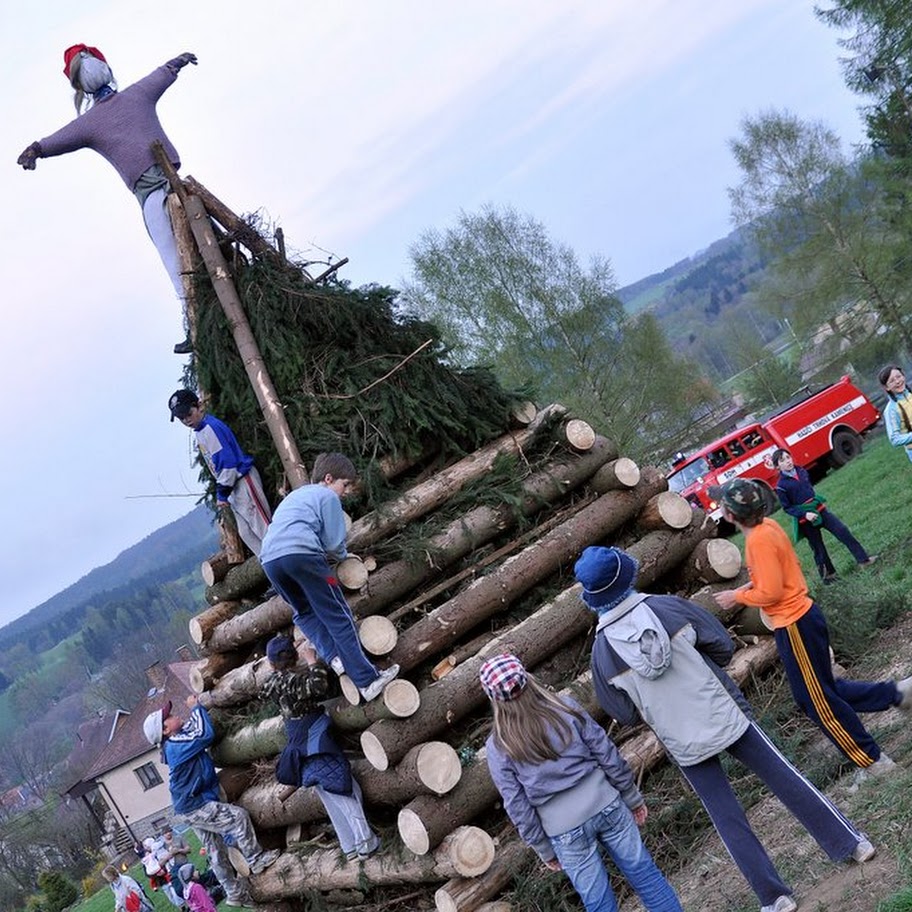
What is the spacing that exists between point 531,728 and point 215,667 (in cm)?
571

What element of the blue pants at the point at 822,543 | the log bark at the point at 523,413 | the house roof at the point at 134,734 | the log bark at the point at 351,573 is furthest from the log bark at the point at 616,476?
the house roof at the point at 134,734

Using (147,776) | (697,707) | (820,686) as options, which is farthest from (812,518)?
(147,776)

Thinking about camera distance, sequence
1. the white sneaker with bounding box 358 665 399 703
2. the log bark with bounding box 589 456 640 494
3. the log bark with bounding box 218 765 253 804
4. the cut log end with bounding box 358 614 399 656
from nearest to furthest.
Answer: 1. the white sneaker with bounding box 358 665 399 703
2. the cut log end with bounding box 358 614 399 656
3. the log bark with bounding box 589 456 640 494
4. the log bark with bounding box 218 765 253 804

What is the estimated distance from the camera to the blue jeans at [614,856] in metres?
4.86

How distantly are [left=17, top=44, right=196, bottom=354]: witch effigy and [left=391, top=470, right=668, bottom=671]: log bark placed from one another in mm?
3679

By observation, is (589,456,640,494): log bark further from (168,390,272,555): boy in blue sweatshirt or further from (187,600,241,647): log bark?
(187,600,241,647): log bark

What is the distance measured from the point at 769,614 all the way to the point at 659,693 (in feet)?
3.54

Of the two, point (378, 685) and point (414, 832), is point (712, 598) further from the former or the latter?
point (414, 832)

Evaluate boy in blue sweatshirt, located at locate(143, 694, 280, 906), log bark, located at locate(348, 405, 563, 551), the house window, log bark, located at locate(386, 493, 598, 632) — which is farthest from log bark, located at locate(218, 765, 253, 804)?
the house window

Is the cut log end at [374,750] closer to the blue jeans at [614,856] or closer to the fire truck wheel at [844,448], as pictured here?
the blue jeans at [614,856]

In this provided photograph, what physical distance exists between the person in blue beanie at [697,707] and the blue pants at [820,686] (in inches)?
27.9

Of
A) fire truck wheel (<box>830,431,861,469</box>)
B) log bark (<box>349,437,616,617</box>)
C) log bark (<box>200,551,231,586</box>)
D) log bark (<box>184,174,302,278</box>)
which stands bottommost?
fire truck wheel (<box>830,431,861,469</box>)

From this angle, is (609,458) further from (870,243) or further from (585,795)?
(870,243)

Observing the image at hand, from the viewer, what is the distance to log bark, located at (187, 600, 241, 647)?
9.57 metres
